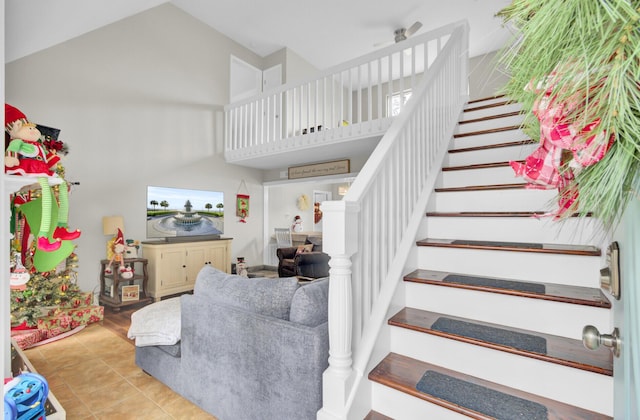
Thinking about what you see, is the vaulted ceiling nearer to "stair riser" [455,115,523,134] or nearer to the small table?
"stair riser" [455,115,523,134]

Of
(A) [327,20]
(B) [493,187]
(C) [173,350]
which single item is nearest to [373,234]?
(B) [493,187]

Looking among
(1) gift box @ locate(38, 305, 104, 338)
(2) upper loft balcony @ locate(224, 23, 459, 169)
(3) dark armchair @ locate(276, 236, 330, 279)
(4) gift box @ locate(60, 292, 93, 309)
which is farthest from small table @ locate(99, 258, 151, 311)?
(2) upper loft balcony @ locate(224, 23, 459, 169)

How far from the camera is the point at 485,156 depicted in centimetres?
247

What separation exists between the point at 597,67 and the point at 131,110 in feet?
18.2

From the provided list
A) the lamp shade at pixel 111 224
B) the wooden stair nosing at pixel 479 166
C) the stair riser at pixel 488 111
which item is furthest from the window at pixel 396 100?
the lamp shade at pixel 111 224

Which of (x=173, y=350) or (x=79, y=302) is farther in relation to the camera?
(x=79, y=302)

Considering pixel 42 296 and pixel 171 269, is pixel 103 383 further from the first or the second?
pixel 171 269

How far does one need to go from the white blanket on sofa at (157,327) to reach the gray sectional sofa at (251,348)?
0.08 metres

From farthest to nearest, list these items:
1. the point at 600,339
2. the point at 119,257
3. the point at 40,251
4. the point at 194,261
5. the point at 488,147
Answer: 1. the point at 194,261
2. the point at 119,257
3. the point at 488,147
4. the point at 40,251
5. the point at 600,339

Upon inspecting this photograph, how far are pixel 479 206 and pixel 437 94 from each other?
0.97 meters

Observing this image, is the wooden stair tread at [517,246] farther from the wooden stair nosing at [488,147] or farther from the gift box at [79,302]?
the gift box at [79,302]

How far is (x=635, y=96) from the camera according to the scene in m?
0.33

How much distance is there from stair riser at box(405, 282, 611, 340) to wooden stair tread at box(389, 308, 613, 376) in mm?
31

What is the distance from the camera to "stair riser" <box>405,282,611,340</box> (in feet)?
4.30
